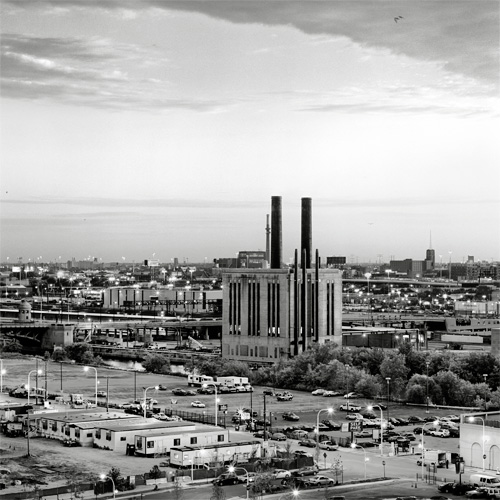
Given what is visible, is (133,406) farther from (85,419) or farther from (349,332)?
(349,332)

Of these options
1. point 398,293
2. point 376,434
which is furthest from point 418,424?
point 398,293

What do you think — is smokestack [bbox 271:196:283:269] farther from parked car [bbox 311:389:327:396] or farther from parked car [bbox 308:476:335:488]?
parked car [bbox 308:476:335:488]

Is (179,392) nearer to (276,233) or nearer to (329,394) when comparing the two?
(329,394)

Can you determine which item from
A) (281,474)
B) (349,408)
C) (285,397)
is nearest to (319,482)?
(281,474)

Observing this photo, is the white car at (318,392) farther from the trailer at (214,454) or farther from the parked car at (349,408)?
the trailer at (214,454)

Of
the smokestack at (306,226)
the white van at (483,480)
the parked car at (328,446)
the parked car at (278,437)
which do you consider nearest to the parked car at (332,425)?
the parked car at (278,437)

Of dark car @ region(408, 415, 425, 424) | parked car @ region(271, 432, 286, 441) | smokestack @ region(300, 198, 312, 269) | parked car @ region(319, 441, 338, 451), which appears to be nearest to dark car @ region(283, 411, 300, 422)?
dark car @ region(408, 415, 425, 424)
